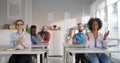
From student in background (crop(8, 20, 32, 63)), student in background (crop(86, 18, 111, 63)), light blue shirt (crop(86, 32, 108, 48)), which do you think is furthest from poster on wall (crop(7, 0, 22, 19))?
light blue shirt (crop(86, 32, 108, 48))

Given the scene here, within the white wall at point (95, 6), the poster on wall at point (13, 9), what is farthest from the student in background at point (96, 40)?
the white wall at point (95, 6)

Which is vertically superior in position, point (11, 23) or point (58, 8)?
point (58, 8)

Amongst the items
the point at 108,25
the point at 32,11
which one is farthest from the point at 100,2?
the point at 32,11

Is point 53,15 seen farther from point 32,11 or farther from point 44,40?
point 44,40

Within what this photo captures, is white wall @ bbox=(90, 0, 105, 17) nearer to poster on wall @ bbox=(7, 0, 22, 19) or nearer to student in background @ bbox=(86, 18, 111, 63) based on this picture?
poster on wall @ bbox=(7, 0, 22, 19)

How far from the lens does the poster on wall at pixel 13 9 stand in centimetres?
839

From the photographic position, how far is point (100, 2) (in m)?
9.46

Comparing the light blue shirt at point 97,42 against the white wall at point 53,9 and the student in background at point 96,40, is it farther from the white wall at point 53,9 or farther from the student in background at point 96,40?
the white wall at point 53,9

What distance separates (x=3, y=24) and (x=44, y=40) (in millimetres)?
1524

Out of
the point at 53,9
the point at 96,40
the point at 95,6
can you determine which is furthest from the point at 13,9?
the point at 96,40

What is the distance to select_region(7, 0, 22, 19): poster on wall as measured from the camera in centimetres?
839

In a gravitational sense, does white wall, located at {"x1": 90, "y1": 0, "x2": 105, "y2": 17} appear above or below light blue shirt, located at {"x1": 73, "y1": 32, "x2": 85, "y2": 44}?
above

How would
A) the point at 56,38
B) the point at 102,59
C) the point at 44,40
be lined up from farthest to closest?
the point at 56,38 → the point at 44,40 → the point at 102,59

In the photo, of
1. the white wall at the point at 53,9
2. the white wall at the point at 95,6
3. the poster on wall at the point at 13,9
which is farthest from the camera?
the white wall at the point at 53,9
